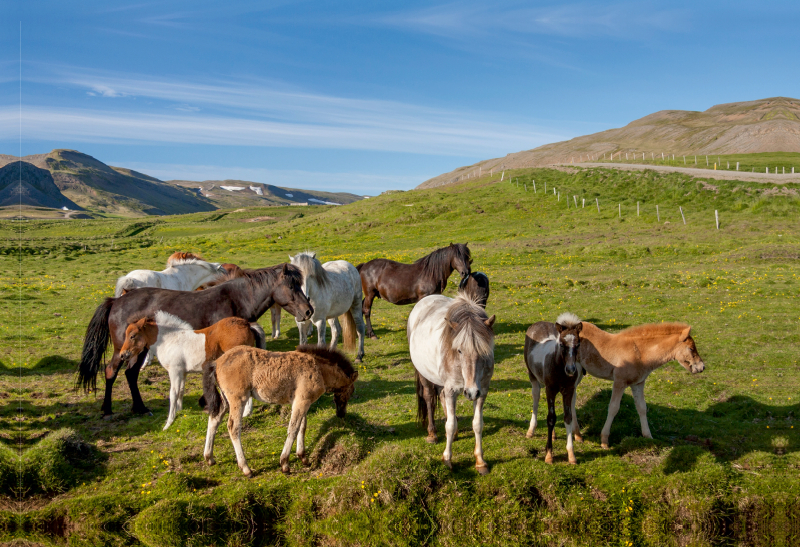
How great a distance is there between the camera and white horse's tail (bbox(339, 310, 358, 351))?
14172 millimetres

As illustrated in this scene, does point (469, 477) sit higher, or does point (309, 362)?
point (309, 362)

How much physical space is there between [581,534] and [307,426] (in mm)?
4545

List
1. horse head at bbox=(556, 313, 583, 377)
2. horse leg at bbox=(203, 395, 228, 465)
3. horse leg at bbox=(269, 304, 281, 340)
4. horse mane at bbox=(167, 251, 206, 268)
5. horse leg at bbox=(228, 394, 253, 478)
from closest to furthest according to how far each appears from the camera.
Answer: horse head at bbox=(556, 313, 583, 377)
horse leg at bbox=(228, 394, 253, 478)
horse leg at bbox=(203, 395, 228, 465)
horse leg at bbox=(269, 304, 281, 340)
horse mane at bbox=(167, 251, 206, 268)

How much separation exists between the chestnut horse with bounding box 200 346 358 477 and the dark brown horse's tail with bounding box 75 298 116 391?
3.83 metres

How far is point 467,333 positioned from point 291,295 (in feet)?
17.6

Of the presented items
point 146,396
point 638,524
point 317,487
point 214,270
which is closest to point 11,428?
point 146,396

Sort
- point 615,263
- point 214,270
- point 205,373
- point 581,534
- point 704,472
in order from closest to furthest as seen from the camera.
Answer: 1. point 581,534
2. point 704,472
3. point 205,373
4. point 214,270
5. point 615,263

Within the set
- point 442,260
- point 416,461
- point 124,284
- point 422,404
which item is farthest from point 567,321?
point 124,284

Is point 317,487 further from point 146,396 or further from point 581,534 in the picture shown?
point 146,396

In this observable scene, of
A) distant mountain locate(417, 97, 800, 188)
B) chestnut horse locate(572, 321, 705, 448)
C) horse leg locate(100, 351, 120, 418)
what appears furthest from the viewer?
distant mountain locate(417, 97, 800, 188)

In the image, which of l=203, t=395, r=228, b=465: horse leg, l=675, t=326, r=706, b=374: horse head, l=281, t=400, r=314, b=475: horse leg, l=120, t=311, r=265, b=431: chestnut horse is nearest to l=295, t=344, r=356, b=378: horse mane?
l=281, t=400, r=314, b=475: horse leg

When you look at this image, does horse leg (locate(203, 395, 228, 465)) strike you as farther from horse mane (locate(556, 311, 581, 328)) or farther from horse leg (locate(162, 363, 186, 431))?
horse mane (locate(556, 311, 581, 328))

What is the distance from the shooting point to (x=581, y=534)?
21.6ft

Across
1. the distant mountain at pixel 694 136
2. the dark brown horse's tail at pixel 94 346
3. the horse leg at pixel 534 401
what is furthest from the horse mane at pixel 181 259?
the distant mountain at pixel 694 136
